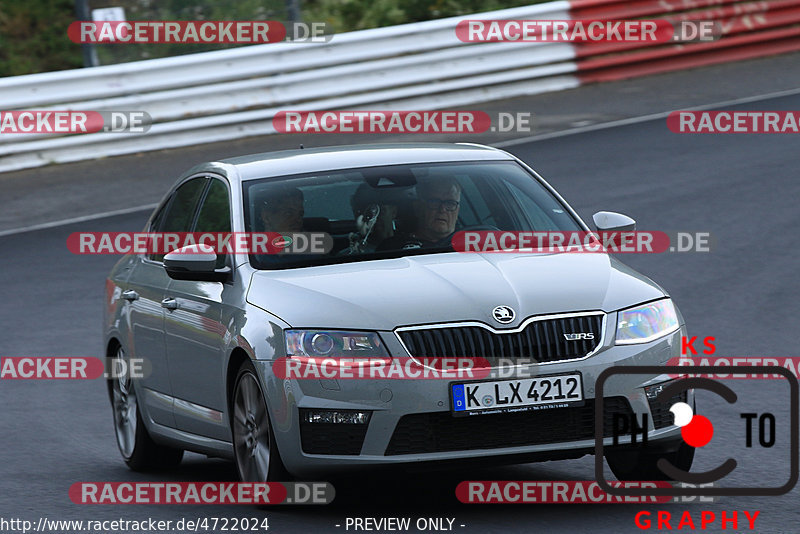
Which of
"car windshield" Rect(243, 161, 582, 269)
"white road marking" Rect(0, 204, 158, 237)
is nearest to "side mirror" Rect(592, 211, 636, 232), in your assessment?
"car windshield" Rect(243, 161, 582, 269)

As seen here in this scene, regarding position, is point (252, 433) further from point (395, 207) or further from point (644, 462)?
point (644, 462)

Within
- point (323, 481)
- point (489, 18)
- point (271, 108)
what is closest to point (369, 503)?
point (323, 481)

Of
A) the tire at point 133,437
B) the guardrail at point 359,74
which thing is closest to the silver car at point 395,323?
the tire at point 133,437

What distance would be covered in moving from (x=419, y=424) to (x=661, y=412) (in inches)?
40.6

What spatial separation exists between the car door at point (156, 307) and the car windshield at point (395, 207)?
2.62 ft

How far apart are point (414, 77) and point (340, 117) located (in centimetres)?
111

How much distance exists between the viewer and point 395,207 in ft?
25.4

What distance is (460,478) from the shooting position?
25.1 feet

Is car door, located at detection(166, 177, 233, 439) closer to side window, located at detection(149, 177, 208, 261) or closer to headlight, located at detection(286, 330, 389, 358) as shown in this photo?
side window, located at detection(149, 177, 208, 261)

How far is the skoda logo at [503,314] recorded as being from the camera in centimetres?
657

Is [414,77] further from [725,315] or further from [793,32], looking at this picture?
[725,315]

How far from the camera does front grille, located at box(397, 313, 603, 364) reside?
651cm

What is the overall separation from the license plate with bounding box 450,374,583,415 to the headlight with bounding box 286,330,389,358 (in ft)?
1.13

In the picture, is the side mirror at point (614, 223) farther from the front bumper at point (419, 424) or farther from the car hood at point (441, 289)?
the front bumper at point (419, 424)
